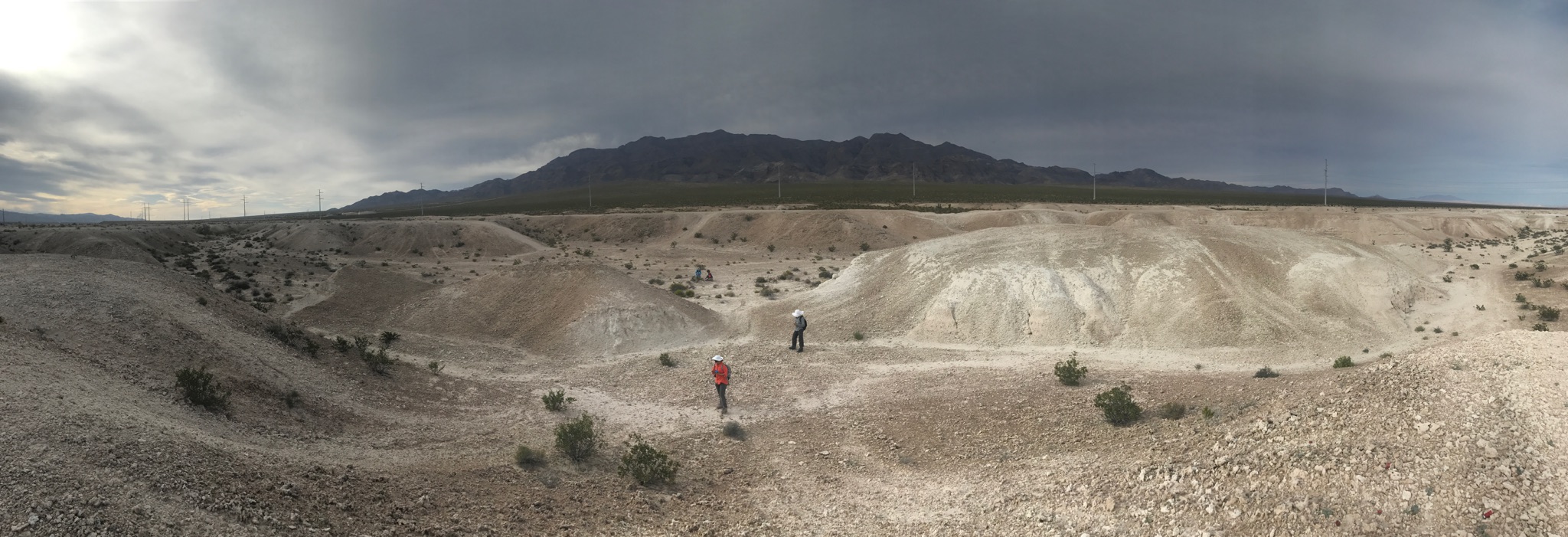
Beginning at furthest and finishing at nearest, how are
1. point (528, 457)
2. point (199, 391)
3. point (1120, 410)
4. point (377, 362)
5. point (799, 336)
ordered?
point (799, 336), point (377, 362), point (1120, 410), point (199, 391), point (528, 457)

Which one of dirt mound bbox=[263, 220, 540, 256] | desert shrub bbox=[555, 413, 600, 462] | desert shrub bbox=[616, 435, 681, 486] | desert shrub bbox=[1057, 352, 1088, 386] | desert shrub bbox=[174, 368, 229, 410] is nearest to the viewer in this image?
desert shrub bbox=[616, 435, 681, 486]

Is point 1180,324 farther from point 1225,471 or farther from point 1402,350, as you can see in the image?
point 1225,471

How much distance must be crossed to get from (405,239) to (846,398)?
60.0 m

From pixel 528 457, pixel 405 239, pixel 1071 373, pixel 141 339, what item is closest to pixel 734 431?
pixel 528 457

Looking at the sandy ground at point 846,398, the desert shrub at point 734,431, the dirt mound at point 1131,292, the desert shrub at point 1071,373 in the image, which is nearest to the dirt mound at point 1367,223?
the sandy ground at point 846,398

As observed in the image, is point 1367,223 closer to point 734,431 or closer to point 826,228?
point 826,228

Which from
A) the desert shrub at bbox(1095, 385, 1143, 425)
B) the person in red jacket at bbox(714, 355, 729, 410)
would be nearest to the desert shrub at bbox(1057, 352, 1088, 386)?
the desert shrub at bbox(1095, 385, 1143, 425)

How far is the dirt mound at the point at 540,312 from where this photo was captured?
24.5 metres

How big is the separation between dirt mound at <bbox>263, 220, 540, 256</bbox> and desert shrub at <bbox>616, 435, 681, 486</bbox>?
5524 cm

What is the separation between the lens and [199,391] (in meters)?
12.3

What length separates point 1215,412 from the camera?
12.6 m

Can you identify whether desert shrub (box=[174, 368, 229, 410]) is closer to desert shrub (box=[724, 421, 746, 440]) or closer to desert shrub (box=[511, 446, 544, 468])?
desert shrub (box=[511, 446, 544, 468])

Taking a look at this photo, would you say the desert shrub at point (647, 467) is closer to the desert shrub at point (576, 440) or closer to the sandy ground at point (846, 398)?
the sandy ground at point (846, 398)

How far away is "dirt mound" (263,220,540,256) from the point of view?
6231 centimetres
